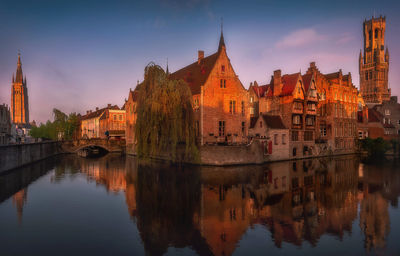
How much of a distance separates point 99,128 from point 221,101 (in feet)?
201

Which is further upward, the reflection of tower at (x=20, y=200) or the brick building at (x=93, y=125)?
the brick building at (x=93, y=125)

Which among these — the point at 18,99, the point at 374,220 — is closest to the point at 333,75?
the point at 374,220

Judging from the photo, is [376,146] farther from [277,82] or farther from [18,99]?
[18,99]

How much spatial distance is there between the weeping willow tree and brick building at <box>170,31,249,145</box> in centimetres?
898

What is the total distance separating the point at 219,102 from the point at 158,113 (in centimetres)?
1515

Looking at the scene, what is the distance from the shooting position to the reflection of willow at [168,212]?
12883 mm

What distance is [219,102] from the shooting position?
4366 centimetres

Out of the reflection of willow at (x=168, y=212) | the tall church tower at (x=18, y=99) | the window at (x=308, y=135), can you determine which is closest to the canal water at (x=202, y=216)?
the reflection of willow at (x=168, y=212)

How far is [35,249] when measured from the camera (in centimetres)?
1243

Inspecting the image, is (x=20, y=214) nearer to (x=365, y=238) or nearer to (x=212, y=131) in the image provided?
(x=365, y=238)

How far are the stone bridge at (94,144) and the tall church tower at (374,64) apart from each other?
353 feet

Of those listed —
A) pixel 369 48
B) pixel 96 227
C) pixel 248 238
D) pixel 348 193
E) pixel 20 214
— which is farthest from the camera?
pixel 369 48

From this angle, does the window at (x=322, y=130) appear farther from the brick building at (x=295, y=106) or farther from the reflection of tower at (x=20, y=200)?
the reflection of tower at (x=20, y=200)

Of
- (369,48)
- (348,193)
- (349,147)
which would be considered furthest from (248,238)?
(369,48)
